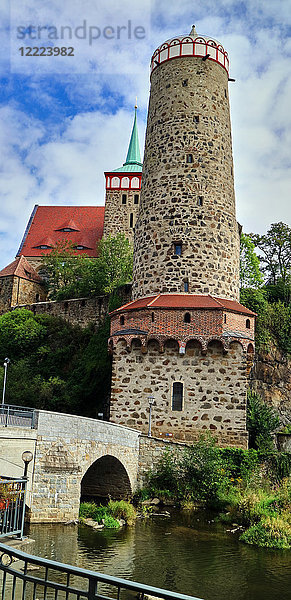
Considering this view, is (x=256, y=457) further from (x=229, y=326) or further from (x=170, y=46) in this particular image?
(x=170, y=46)

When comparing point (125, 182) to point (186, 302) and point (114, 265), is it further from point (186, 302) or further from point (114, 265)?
point (186, 302)

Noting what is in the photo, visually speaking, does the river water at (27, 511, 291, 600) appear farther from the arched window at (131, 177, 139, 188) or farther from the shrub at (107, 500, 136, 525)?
the arched window at (131, 177, 139, 188)

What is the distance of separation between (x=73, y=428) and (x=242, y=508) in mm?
6265

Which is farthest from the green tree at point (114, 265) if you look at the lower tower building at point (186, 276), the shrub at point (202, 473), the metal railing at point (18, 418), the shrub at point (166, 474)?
the metal railing at point (18, 418)

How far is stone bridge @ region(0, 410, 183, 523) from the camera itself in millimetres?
15648

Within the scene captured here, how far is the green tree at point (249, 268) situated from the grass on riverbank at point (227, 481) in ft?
60.9

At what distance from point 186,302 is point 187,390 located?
12.2 feet

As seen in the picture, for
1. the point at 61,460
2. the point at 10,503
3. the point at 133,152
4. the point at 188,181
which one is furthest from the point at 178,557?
the point at 133,152

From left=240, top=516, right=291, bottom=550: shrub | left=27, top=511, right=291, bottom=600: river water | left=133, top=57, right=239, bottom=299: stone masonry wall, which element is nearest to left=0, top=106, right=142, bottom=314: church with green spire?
left=133, top=57, right=239, bottom=299: stone masonry wall

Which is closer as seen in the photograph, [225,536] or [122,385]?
[225,536]

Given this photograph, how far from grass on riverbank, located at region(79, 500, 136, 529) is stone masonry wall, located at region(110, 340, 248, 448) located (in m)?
4.67

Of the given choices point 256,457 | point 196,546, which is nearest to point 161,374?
point 256,457

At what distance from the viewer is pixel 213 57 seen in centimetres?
2781

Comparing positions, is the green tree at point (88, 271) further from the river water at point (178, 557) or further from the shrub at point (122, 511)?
the river water at point (178, 557)
